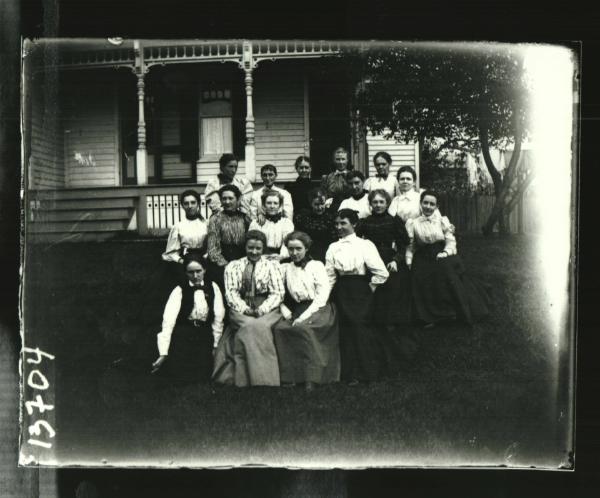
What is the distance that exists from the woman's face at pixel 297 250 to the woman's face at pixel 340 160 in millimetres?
501

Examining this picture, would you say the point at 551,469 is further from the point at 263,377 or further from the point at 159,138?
the point at 159,138

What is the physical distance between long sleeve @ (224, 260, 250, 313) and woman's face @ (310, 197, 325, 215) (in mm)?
561

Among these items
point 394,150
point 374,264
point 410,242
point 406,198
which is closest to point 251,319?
point 374,264

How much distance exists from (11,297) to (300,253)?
5.40 feet

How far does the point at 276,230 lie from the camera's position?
4.47 meters

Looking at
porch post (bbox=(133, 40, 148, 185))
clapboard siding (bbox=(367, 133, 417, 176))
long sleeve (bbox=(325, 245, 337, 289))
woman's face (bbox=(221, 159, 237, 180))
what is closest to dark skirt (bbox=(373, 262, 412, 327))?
long sleeve (bbox=(325, 245, 337, 289))

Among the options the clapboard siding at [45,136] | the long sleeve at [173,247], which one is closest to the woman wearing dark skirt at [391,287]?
the long sleeve at [173,247]

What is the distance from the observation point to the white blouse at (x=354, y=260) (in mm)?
4414

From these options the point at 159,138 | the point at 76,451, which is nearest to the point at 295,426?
the point at 76,451

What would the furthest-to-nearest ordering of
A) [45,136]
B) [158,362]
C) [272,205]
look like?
[272,205], [158,362], [45,136]

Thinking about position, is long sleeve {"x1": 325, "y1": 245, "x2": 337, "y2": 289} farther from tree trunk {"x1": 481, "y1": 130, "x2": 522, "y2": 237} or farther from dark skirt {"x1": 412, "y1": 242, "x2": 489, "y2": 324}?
tree trunk {"x1": 481, "y1": 130, "x2": 522, "y2": 237}

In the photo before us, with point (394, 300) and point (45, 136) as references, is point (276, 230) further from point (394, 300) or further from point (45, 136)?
point (45, 136)

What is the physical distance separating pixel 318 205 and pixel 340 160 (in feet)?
0.97

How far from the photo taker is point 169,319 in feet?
14.2
